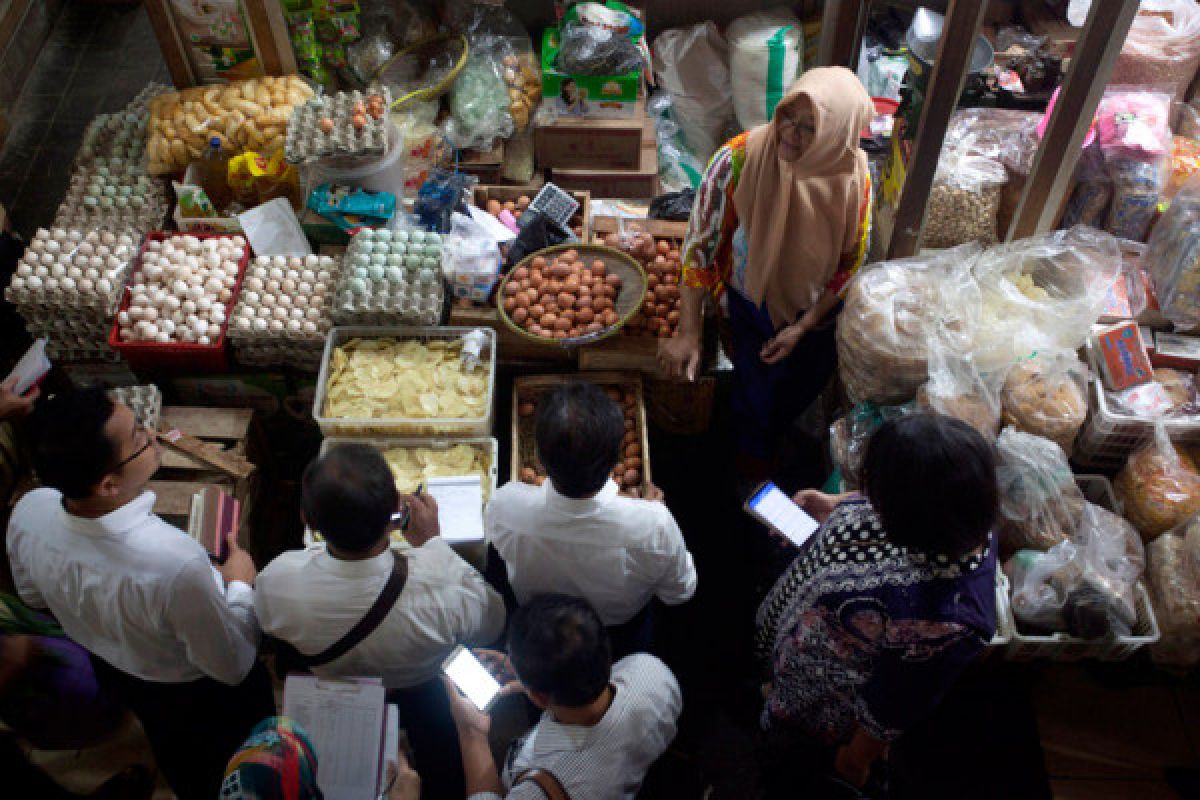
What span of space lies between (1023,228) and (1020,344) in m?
0.56

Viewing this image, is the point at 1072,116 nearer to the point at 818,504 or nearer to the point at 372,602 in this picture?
the point at 818,504

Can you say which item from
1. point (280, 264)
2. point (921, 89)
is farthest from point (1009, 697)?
point (280, 264)

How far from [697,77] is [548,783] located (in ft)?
12.5

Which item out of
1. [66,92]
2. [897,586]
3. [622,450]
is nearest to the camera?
[897,586]

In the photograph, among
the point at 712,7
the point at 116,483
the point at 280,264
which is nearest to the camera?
the point at 116,483

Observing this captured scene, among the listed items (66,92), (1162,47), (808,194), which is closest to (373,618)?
(808,194)

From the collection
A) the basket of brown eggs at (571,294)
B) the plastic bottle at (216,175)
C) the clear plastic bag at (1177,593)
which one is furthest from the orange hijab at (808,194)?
the plastic bottle at (216,175)

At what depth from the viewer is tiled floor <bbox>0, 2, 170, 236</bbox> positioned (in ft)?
16.4

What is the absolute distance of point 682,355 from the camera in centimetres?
327

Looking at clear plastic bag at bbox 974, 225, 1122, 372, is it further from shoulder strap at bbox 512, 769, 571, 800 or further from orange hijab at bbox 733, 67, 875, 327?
shoulder strap at bbox 512, 769, 571, 800

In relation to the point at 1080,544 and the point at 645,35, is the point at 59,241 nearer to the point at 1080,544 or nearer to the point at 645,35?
the point at 645,35

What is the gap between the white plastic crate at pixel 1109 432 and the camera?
2955 millimetres

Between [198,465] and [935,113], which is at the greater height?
[935,113]

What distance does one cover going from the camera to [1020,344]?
2885 mm
